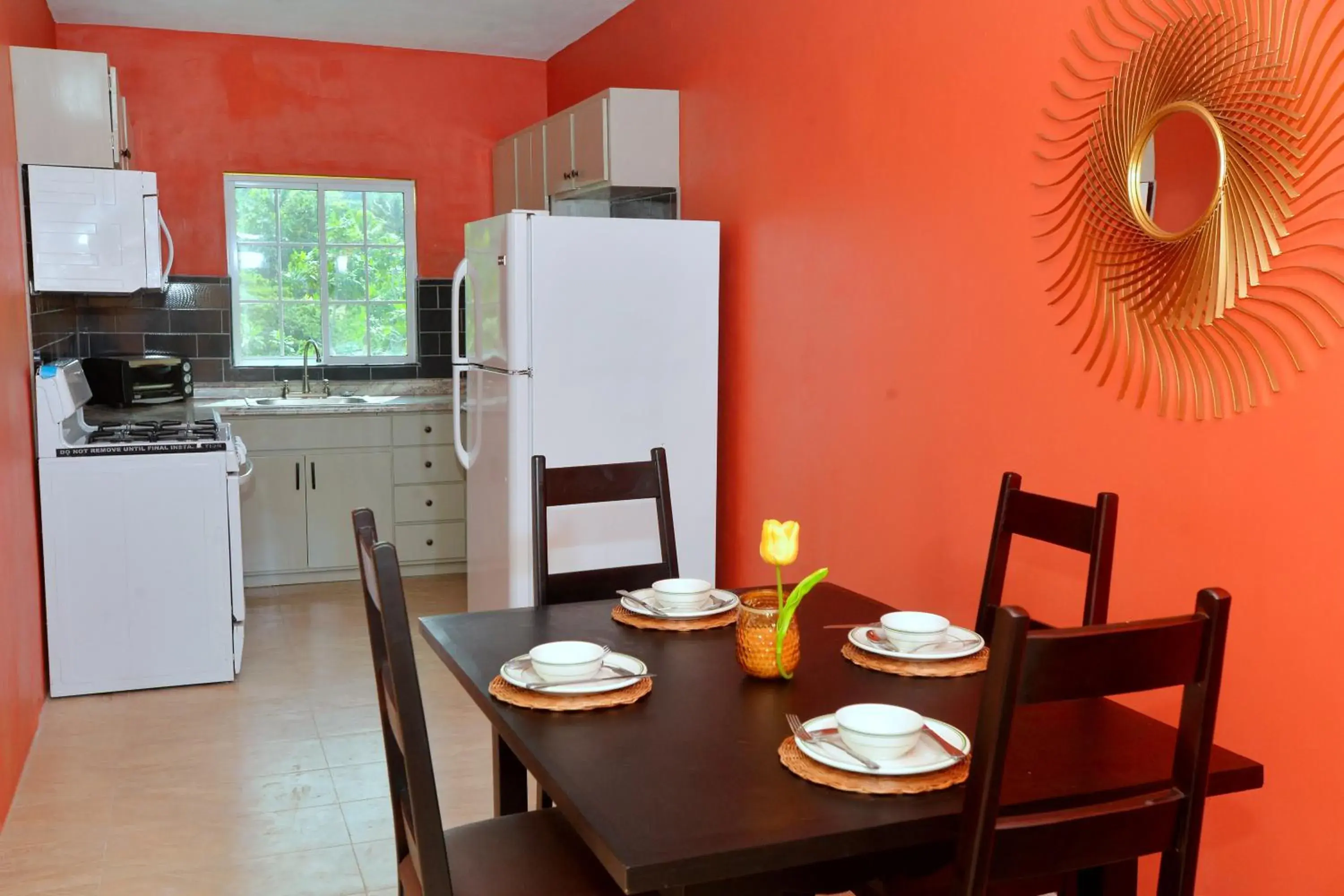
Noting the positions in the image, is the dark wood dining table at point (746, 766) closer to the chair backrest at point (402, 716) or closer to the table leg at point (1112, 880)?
the table leg at point (1112, 880)

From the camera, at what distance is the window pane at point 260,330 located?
5926 mm

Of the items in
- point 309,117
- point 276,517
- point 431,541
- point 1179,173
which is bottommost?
point 431,541

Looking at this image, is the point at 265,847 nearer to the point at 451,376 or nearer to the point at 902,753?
the point at 902,753

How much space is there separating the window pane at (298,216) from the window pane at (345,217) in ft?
0.21

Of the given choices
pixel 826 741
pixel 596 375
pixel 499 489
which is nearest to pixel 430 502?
pixel 499 489

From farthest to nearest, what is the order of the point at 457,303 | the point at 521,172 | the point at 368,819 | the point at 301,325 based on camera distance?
the point at 301,325 → the point at 521,172 → the point at 457,303 → the point at 368,819

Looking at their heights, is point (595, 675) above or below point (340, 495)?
above

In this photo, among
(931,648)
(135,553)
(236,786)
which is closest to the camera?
(931,648)

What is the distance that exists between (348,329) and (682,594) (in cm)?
427

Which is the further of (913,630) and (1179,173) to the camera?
(1179,173)

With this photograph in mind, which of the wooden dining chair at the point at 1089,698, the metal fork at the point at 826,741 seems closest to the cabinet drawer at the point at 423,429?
the metal fork at the point at 826,741

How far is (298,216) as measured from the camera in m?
5.96

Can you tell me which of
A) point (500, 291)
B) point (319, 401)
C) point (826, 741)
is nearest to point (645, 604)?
point (826, 741)

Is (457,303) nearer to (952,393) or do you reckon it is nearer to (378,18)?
(378,18)
